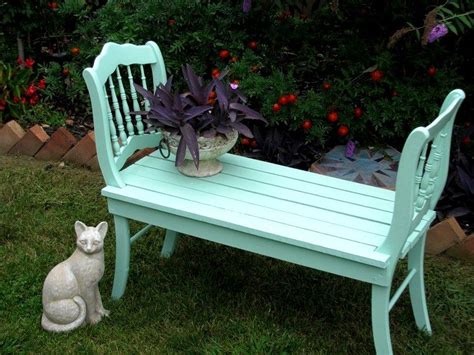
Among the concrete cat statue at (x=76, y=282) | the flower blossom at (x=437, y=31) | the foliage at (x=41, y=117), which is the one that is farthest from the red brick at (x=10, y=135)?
the flower blossom at (x=437, y=31)

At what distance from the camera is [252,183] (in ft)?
8.93

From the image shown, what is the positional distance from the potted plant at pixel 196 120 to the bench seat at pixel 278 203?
136 mm

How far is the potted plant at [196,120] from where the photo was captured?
259 centimetres

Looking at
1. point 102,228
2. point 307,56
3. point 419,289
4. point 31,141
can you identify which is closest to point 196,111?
point 102,228

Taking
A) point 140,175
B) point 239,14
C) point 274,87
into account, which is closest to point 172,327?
point 140,175

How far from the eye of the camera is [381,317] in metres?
2.36

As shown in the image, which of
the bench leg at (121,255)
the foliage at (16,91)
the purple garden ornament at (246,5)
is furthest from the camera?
the foliage at (16,91)

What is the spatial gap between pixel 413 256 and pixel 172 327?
1051mm

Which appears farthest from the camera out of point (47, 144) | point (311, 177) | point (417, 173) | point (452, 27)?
point (47, 144)

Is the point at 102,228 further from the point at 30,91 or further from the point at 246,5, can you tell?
the point at 30,91

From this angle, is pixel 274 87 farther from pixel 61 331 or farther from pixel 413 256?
pixel 61 331

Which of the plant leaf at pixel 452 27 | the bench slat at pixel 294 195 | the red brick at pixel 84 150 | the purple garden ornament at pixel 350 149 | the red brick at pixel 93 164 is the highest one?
the plant leaf at pixel 452 27

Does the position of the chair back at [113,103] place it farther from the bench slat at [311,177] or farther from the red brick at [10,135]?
the red brick at [10,135]

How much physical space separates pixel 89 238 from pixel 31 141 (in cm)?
195
